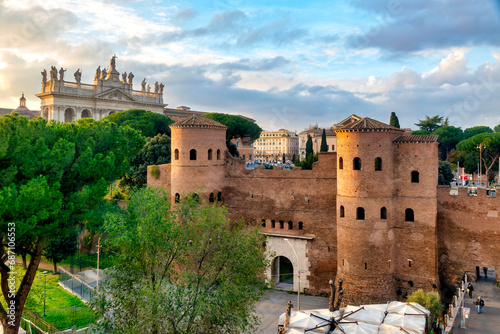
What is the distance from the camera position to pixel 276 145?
141 m

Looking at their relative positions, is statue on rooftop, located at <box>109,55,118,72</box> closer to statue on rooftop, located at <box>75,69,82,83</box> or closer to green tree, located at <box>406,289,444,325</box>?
statue on rooftop, located at <box>75,69,82,83</box>

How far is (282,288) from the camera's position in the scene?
3073 centimetres

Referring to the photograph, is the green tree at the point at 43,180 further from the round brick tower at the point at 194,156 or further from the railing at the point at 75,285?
the railing at the point at 75,285

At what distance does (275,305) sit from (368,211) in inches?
356

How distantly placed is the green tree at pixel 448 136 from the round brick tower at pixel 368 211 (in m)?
62.7

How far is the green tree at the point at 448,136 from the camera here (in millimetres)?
81562

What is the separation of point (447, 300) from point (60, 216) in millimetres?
23845

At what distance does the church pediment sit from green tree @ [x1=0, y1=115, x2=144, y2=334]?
62.2 m

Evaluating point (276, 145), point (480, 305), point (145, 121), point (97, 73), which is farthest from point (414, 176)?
point (276, 145)

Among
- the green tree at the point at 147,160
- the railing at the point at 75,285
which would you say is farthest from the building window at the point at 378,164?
the green tree at the point at 147,160

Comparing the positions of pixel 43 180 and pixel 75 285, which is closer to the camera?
pixel 43 180

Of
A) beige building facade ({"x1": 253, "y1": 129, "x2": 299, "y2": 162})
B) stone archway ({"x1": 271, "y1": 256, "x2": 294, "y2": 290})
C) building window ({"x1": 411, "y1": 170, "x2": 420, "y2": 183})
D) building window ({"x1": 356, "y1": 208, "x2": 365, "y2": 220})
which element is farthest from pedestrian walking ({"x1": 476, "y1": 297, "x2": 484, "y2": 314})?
beige building facade ({"x1": 253, "y1": 129, "x2": 299, "y2": 162})

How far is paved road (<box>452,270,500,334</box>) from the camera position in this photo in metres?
20.8

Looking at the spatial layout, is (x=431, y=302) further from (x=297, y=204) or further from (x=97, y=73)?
(x=97, y=73)
